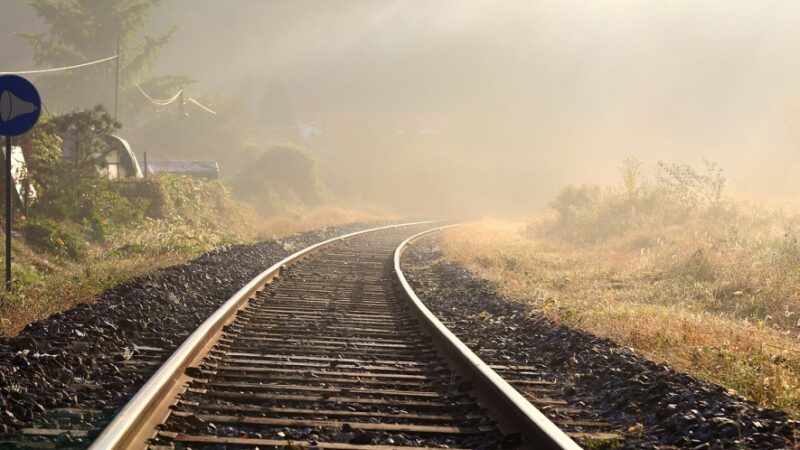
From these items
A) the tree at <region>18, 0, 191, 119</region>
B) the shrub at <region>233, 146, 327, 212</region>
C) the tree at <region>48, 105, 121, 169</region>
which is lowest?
the shrub at <region>233, 146, 327, 212</region>

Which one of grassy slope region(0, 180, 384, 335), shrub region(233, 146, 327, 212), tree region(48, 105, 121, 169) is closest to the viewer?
grassy slope region(0, 180, 384, 335)

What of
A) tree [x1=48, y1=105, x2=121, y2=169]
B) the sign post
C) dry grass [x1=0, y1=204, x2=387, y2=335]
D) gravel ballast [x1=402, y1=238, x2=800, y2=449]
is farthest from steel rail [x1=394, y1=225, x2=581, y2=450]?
tree [x1=48, y1=105, x2=121, y2=169]

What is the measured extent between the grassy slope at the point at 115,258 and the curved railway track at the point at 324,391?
2089 millimetres

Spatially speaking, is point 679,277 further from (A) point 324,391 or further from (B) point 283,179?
(B) point 283,179

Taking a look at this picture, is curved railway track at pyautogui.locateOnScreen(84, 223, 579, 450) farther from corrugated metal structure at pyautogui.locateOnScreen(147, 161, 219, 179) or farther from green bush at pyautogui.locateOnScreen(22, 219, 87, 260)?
corrugated metal structure at pyautogui.locateOnScreen(147, 161, 219, 179)

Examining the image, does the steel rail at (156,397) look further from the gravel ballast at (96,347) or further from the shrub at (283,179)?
the shrub at (283,179)

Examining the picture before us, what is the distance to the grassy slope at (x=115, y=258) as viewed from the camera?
25.9 ft

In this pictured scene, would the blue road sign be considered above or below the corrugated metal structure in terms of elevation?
above

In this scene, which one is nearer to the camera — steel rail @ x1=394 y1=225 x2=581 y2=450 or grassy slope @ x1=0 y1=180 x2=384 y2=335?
steel rail @ x1=394 y1=225 x2=581 y2=450

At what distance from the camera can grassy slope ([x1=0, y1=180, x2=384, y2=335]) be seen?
7.88 m

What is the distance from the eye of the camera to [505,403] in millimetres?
4387

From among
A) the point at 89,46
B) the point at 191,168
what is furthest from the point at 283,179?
→ the point at 89,46

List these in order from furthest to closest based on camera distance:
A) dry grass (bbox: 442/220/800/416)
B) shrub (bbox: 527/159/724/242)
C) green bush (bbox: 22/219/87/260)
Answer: shrub (bbox: 527/159/724/242) → green bush (bbox: 22/219/87/260) → dry grass (bbox: 442/220/800/416)

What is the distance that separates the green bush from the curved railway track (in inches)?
260
